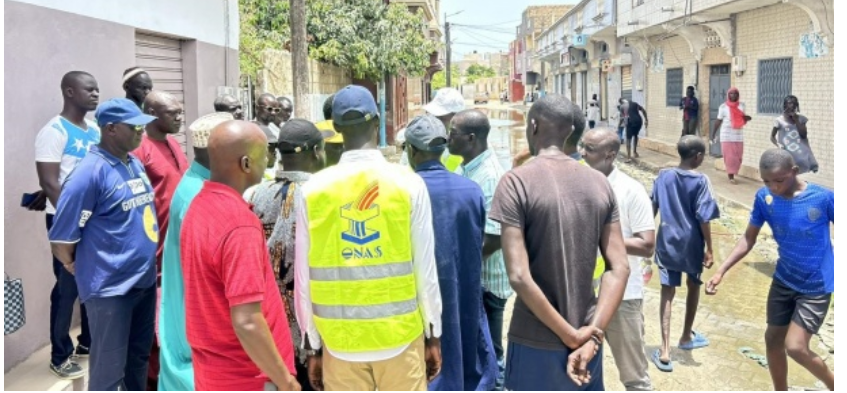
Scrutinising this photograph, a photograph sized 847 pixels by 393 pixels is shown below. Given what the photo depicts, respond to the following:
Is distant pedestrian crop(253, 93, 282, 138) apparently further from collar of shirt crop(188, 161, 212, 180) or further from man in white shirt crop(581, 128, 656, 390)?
man in white shirt crop(581, 128, 656, 390)

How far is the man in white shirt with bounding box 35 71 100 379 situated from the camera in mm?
4020

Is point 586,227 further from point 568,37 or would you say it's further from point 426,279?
point 568,37

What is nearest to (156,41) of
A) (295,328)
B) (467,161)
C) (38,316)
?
(38,316)

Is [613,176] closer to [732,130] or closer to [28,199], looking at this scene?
[28,199]

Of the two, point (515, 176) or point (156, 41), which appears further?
point (156, 41)

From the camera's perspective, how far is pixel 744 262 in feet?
24.7

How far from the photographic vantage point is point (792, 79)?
11789 mm

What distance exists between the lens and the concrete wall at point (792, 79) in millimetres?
10703

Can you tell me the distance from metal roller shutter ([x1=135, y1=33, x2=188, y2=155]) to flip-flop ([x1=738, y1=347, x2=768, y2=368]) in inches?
199

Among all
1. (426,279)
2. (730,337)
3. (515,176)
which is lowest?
(730,337)

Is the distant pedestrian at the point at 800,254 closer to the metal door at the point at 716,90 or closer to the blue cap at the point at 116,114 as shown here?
the blue cap at the point at 116,114

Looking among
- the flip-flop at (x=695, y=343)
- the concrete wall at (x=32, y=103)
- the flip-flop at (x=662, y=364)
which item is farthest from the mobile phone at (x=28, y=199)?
the flip-flop at (x=695, y=343)

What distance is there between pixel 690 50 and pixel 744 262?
10.6 meters

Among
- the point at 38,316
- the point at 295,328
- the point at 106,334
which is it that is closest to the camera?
the point at 295,328
